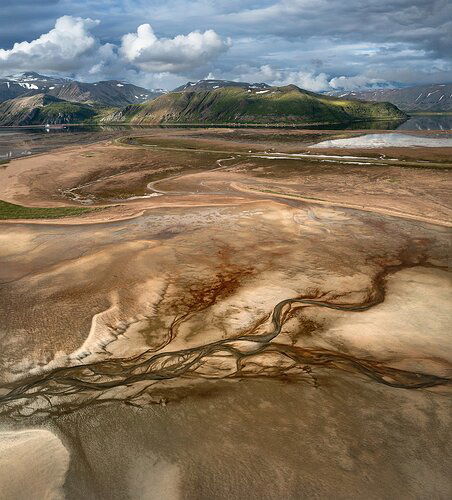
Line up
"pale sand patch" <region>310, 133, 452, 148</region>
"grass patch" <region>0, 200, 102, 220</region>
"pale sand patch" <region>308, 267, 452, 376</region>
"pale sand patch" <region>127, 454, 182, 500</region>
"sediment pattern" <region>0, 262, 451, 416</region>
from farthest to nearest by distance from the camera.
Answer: "pale sand patch" <region>310, 133, 452, 148</region>
"grass patch" <region>0, 200, 102, 220</region>
"pale sand patch" <region>308, 267, 452, 376</region>
"sediment pattern" <region>0, 262, 451, 416</region>
"pale sand patch" <region>127, 454, 182, 500</region>

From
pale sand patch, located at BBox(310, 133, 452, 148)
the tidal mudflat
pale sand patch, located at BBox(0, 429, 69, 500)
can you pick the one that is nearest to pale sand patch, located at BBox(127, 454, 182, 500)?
the tidal mudflat

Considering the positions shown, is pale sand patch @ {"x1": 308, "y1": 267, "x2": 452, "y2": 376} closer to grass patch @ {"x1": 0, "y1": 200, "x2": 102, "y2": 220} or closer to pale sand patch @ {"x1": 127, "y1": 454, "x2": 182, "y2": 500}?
pale sand patch @ {"x1": 127, "y1": 454, "x2": 182, "y2": 500}

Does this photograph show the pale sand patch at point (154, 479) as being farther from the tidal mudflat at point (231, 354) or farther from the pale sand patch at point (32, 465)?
the pale sand patch at point (32, 465)

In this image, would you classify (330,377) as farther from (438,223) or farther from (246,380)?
(438,223)

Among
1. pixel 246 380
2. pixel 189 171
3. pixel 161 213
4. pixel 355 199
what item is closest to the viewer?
pixel 246 380

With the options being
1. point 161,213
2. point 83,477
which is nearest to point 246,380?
point 83,477

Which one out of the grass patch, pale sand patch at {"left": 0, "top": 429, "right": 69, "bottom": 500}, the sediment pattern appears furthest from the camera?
the grass patch
